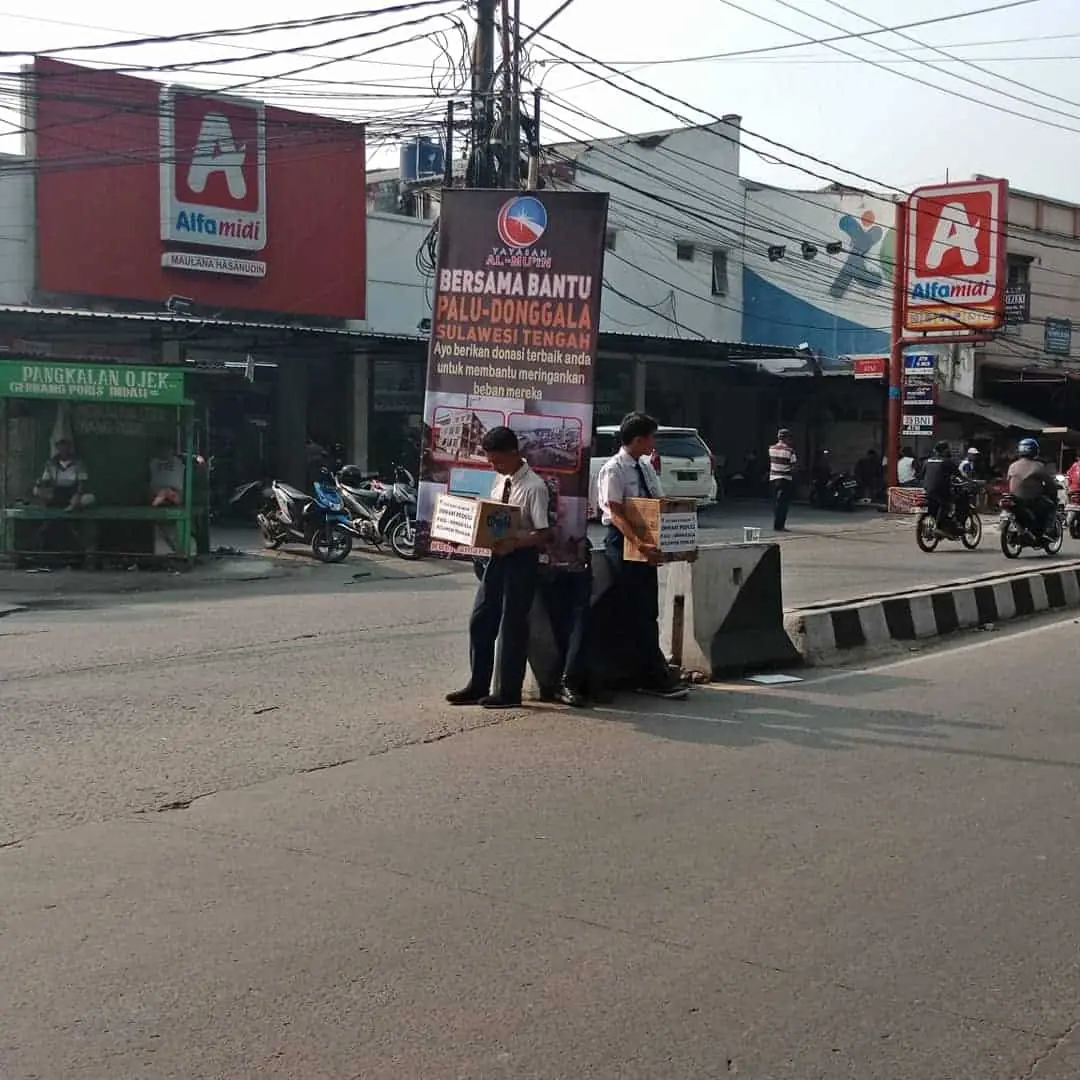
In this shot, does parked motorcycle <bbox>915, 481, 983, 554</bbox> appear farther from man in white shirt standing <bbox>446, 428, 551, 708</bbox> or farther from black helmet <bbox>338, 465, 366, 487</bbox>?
man in white shirt standing <bbox>446, 428, 551, 708</bbox>

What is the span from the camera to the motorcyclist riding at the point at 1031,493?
18.0 meters

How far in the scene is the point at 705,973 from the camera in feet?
13.7

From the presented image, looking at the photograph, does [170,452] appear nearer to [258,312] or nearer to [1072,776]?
[258,312]

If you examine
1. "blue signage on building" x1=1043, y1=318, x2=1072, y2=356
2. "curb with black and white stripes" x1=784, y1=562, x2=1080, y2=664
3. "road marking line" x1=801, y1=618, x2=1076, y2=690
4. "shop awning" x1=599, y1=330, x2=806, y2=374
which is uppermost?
"blue signage on building" x1=1043, y1=318, x2=1072, y2=356

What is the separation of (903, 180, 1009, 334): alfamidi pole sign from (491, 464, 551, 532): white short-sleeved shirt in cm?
2363

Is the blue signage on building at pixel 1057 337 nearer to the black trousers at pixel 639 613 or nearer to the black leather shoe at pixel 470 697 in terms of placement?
the black trousers at pixel 639 613

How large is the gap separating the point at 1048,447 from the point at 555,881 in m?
31.3

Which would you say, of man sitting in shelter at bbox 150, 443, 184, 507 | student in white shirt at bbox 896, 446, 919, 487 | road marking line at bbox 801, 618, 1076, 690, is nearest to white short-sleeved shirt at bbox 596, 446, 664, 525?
road marking line at bbox 801, 618, 1076, 690

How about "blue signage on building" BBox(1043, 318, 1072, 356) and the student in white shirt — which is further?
"blue signage on building" BBox(1043, 318, 1072, 356)

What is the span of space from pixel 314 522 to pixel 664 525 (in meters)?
10.0

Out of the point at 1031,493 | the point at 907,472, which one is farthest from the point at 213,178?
the point at 907,472

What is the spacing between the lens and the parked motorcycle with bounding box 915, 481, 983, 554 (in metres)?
19.2

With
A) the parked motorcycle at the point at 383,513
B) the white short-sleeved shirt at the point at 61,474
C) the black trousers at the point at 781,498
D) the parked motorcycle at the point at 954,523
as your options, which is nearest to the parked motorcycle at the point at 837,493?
the black trousers at the point at 781,498

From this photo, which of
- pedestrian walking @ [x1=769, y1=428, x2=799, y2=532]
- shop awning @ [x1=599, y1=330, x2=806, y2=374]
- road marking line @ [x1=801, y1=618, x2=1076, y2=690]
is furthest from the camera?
shop awning @ [x1=599, y1=330, x2=806, y2=374]
